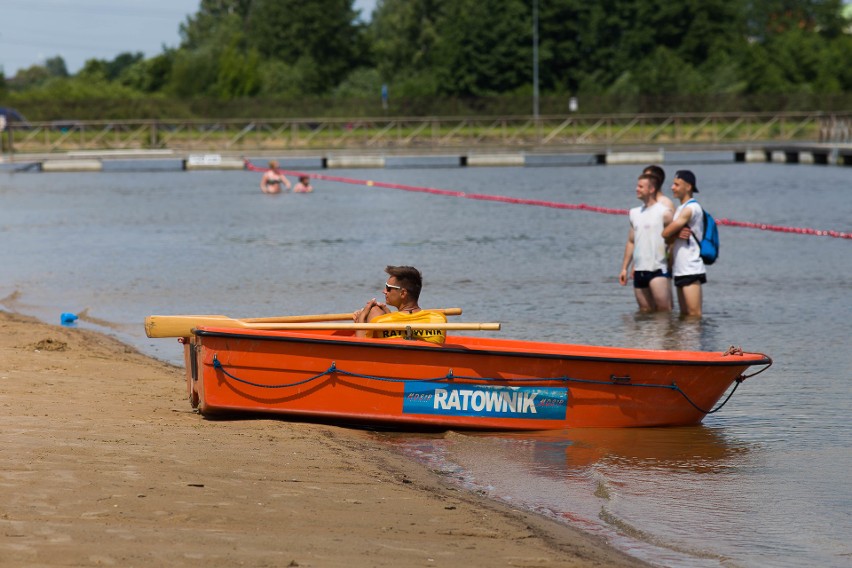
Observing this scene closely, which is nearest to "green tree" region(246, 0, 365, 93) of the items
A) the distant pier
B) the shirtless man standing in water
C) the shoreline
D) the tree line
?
the tree line

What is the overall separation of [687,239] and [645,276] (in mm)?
723

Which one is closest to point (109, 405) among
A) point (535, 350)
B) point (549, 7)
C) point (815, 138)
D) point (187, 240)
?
point (535, 350)

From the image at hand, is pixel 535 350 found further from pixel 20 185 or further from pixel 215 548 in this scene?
pixel 20 185

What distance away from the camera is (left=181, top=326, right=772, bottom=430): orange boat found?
371 inches

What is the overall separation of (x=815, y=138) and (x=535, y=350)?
6340 cm

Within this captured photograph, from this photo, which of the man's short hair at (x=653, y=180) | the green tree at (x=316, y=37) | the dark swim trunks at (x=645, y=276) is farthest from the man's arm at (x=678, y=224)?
the green tree at (x=316, y=37)

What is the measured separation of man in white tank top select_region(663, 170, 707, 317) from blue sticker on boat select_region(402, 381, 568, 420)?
477cm

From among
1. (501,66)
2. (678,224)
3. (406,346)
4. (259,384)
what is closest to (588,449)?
(406,346)

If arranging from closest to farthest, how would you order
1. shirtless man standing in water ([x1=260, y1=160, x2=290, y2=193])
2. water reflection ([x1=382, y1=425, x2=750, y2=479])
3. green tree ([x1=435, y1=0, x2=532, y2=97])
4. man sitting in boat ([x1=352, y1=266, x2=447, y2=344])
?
1. water reflection ([x1=382, y1=425, x2=750, y2=479])
2. man sitting in boat ([x1=352, y1=266, x2=447, y2=344])
3. shirtless man standing in water ([x1=260, y1=160, x2=290, y2=193])
4. green tree ([x1=435, y1=0, x2=532, y2=97])

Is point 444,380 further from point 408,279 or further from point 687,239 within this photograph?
point 687,239

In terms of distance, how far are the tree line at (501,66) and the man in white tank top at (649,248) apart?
2267 inches

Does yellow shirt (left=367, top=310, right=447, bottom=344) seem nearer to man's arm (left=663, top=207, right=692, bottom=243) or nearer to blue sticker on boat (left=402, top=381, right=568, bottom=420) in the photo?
blue sticker on boat (left=402, top=381, right=568, bottom=420)

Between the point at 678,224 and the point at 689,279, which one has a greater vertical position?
the point at 678,224

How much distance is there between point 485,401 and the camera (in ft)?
32.0
